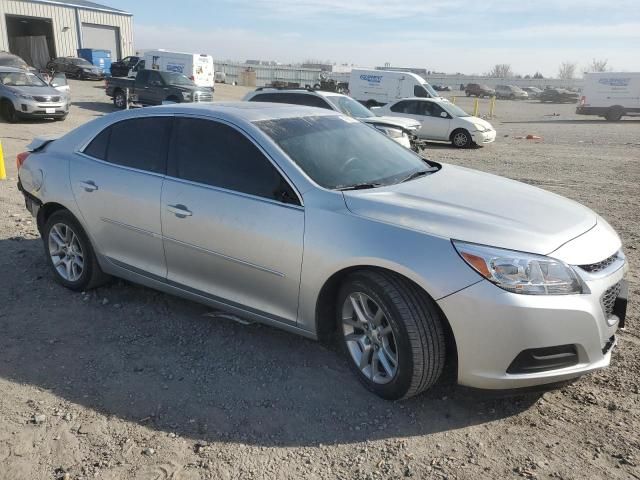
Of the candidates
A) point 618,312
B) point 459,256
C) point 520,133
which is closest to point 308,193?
point 459,256

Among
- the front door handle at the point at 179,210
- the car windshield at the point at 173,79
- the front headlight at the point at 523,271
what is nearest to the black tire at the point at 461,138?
the car windshield at the point at 173,79

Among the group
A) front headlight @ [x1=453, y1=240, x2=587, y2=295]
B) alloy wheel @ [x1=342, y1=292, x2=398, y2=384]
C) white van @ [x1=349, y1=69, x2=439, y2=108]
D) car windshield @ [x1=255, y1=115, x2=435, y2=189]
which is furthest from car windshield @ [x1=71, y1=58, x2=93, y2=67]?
front headlight @ [x1=453, y1=240, x2=587, y2=295]

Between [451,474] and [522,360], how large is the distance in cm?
66

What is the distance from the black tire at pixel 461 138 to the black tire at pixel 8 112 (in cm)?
1315

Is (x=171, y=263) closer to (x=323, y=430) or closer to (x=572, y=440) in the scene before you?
(x=323, y=430)

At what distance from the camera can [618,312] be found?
3090mm

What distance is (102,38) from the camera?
44125 mm

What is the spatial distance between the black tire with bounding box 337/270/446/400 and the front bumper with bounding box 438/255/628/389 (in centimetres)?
12

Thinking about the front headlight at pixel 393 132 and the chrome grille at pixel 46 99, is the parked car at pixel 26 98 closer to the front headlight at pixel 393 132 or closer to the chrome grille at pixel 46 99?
the chrome grille at pixel 46 99

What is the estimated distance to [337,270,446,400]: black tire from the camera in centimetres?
286

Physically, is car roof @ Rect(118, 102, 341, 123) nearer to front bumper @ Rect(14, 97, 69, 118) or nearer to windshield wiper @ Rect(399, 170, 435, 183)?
windshield wiper @ Rect(399, 170, 435, 183)

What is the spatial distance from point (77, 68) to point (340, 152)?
38684 millimetres

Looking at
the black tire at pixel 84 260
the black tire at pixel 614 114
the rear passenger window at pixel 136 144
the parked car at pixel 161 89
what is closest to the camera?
the rear passenger window at pixel 136 144

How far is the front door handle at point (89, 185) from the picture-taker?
4.25 m
